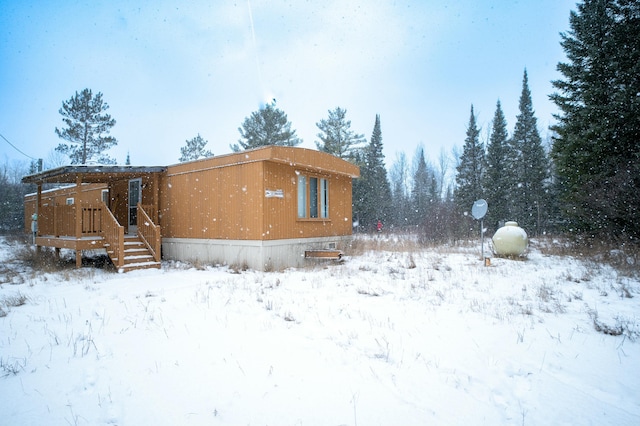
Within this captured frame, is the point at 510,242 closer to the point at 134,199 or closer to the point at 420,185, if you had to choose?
the point at 134,199

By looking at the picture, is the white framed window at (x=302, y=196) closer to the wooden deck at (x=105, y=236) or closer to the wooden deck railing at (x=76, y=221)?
the wooden deck at (x=105, y=236)

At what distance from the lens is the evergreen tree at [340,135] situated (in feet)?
101

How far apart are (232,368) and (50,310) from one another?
4219 mm

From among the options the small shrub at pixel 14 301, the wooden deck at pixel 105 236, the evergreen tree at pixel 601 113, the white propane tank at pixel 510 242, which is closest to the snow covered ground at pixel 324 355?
the small shrub at pixel 14 301

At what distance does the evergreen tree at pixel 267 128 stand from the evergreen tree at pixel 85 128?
12.4m

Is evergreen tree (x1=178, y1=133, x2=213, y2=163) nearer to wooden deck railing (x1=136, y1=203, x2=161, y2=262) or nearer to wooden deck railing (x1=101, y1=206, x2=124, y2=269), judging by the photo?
wooden deck railing (x1=136, y1=203, x2=161, y2=262)

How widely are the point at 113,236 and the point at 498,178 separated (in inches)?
1118

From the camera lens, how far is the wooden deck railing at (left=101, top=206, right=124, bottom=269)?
374 inches

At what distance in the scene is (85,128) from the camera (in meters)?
28.9

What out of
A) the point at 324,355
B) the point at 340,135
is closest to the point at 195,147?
the point at 340,135

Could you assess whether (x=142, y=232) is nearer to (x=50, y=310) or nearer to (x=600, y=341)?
(x=50, y=310)

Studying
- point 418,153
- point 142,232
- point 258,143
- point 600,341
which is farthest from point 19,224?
point 418,153

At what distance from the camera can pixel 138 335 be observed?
4391 mm

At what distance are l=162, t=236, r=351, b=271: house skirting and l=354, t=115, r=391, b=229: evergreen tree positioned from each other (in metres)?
18.6
